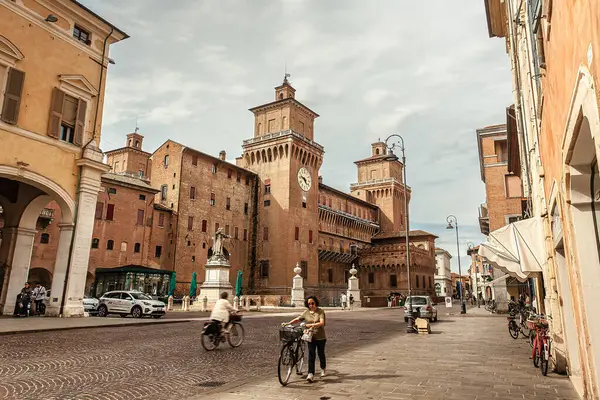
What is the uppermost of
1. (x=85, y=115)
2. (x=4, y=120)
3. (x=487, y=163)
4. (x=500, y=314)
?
(x=487, y=163)

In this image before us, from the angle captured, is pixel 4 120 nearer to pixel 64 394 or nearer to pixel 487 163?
pixel 64 394

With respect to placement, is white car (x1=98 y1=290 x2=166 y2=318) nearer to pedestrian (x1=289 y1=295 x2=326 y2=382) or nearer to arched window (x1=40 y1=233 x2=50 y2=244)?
arched window (x1=40 y1=233 x2=50 y2=244)

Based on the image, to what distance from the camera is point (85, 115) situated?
1853 cm

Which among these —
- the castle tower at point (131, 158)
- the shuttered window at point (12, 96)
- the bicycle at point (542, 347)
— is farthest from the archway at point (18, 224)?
the castle tower at point (131, 158)

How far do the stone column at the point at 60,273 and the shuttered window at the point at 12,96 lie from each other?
471cm

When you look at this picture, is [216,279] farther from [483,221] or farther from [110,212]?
[483,221]

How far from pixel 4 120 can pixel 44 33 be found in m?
4.41

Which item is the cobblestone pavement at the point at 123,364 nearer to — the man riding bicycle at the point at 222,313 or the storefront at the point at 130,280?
the man riding bicycle at the point at 222,313

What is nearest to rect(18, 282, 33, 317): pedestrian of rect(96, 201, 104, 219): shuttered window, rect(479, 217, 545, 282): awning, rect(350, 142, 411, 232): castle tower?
rect(479, 217, 545, 282): awning

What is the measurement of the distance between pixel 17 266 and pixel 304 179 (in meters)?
36.8

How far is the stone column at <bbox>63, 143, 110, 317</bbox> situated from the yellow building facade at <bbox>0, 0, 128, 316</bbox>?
40 millimetres

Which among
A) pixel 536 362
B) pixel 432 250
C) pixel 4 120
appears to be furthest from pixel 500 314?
pixel 432 250

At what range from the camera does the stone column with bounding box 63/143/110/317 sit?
1694cm

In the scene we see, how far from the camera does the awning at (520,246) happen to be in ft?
28.9
